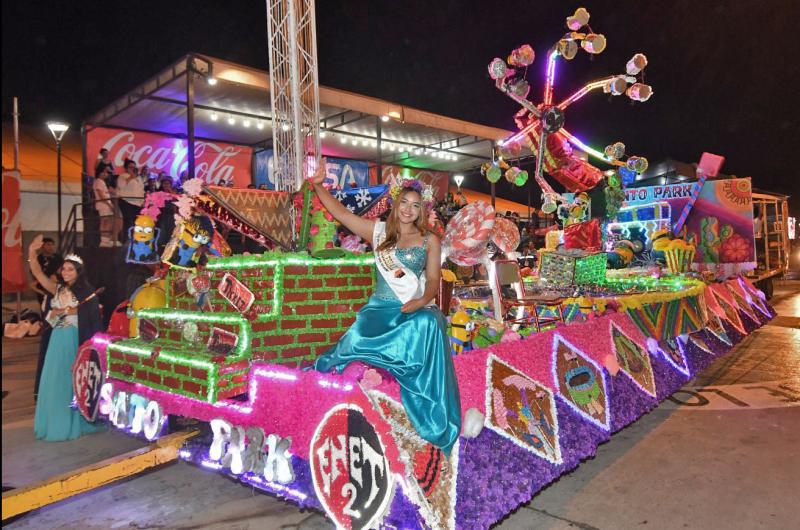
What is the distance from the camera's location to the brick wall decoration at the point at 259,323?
3510 millimetres

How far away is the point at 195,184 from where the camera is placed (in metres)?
4.11

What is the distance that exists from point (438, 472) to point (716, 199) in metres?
12.7

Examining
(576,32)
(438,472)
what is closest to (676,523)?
(438,472)

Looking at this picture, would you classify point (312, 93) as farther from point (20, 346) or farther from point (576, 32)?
point (20, 346)

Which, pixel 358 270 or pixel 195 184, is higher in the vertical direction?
pixel 195 184

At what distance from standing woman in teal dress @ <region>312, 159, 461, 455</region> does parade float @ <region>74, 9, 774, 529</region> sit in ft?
0.36

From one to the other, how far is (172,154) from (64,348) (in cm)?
968

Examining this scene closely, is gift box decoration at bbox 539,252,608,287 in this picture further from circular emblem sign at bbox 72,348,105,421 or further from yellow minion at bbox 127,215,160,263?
circular emblem sign at bbox 72,348,105,421

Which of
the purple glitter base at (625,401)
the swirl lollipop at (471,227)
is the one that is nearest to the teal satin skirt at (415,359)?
the swirl lollipop at (471,227)

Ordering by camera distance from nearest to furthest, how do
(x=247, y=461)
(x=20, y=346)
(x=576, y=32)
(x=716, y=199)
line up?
(x=247, y=461)
(x=576, y=32)
(x=20, y=346)
(x=716, y=199)

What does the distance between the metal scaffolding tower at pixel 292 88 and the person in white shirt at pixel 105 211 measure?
5412 mm

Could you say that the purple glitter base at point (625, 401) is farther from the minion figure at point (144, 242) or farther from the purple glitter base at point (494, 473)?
the minion figure at point (144, 242)

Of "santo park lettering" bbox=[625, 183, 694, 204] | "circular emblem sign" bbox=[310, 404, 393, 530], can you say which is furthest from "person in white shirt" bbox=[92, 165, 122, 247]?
"santo park lettering" bbox=[625, 183, 694, 204]

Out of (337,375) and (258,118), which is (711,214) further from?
(337,375)
